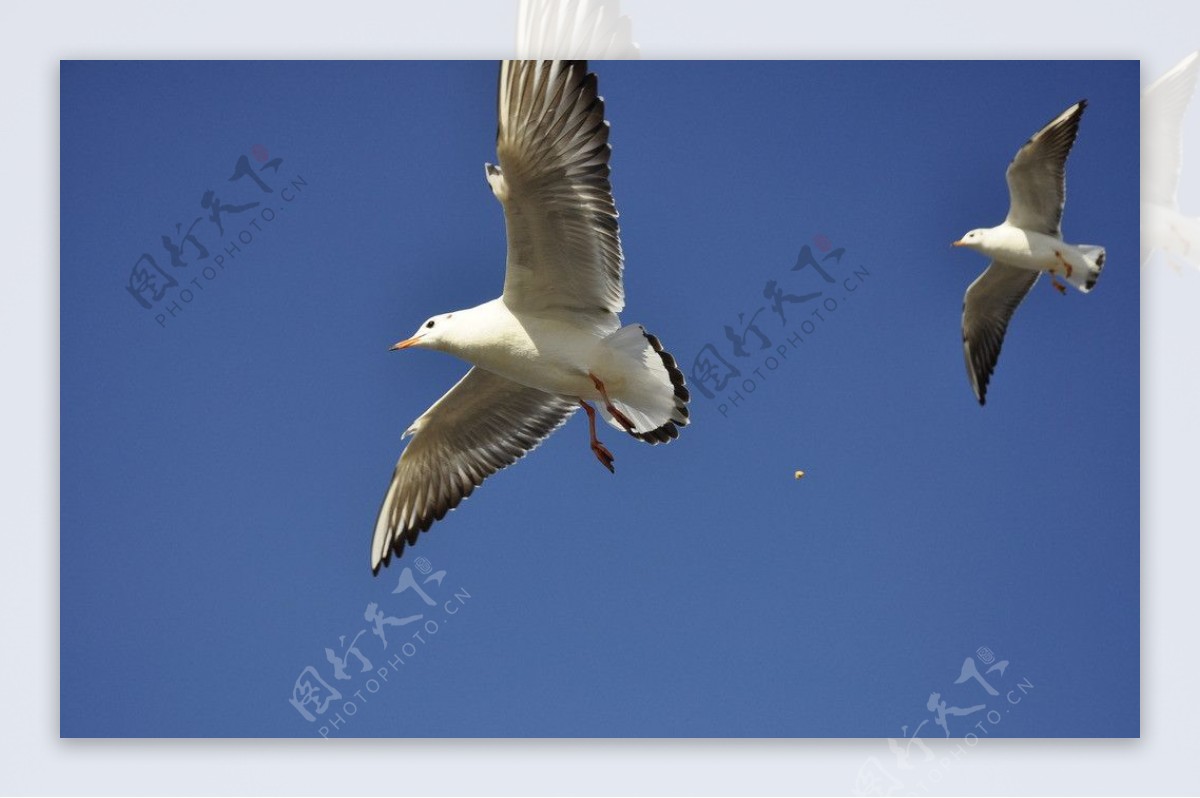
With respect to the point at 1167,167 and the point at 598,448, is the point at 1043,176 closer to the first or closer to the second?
the point at 1167,167

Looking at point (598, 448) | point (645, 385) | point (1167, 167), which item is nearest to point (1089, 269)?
point (1167, 167)

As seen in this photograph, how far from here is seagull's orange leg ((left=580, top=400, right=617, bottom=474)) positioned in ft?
10.6

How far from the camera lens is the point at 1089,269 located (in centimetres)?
326

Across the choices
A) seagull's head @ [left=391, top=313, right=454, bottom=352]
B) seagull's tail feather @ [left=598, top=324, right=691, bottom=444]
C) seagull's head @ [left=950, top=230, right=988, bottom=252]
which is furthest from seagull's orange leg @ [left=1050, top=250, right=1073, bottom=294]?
seagull's head @ [left=391, top=313, right=454, bottom=352]

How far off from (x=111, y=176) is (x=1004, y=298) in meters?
2.00

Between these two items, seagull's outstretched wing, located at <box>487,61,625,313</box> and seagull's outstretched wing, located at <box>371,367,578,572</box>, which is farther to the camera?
seagull's outstretched wing, located at <box>371,367,578,572</box>

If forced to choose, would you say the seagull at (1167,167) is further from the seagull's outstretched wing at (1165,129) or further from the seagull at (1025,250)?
the seagull at (1025,250)

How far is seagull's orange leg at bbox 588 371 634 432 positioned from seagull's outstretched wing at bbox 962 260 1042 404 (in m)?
0.76

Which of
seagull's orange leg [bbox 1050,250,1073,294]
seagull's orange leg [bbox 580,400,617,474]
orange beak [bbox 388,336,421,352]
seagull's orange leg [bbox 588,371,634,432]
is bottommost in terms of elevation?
seagull's orange leg [bbox 580,400,617,474]

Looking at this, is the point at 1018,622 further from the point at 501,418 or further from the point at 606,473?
the point at 501,418

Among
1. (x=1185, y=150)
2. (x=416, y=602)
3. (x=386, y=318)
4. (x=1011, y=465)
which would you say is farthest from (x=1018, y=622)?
(x=386, y=318)

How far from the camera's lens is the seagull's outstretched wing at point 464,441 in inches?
132

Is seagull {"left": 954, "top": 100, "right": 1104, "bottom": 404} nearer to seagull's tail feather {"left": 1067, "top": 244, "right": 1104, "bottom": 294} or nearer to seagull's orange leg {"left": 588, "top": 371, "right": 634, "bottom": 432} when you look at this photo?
seagull's tail feather {"left": 1067, "top": 244, "right": 1104, "bottom": 294}

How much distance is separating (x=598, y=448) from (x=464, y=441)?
362mm
